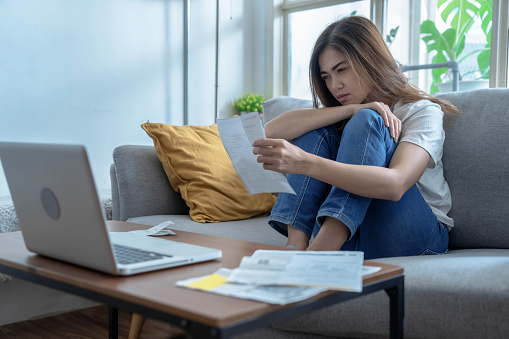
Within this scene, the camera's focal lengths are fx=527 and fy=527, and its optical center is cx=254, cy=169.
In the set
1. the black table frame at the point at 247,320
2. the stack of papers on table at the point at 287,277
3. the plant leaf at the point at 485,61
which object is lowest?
the black table frame at the point at 247,320

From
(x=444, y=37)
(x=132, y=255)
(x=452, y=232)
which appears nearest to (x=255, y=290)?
(x=132, y=255)

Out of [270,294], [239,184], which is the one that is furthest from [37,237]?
[239,184]

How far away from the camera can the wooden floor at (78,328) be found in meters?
1.91

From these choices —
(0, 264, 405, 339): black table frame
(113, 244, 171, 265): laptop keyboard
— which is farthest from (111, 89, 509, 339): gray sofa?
(113, 244, 171, 265): laptop keyboard

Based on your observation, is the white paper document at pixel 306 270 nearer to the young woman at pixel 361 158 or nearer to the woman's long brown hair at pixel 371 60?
the young woman at pixel 361 158

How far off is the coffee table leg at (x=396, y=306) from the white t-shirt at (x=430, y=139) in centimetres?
58

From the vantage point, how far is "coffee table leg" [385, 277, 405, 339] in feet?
2.74

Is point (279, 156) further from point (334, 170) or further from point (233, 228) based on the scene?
point (233, 228)

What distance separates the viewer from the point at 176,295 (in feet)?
2.19

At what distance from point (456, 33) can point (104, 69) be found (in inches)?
92.7

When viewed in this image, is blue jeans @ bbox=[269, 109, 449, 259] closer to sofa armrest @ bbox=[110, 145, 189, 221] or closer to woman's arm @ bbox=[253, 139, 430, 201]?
woman's arm @ bbox=[253, 139, 430, 201]

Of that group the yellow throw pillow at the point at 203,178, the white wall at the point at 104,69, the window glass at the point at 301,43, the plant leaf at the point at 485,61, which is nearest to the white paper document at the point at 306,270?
the yellow throw pillow at the point at 203,178

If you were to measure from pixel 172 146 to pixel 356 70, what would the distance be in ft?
2.58

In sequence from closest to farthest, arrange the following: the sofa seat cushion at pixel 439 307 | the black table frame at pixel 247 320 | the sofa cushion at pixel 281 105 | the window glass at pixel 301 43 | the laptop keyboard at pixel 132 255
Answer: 1. the black table frame at pixel 247 320
2. the laptop keyboard at pixel 132 255
3. the sofa seat cushion at pixel 439 307
4. the sofa cushion at pixel 281 105
5. the window glass at pixel 301 43
